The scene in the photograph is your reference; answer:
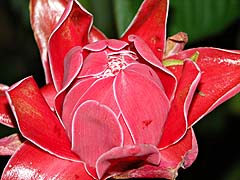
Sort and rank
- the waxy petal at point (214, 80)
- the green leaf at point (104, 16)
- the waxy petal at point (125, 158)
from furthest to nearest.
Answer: the green leaf at point (104, 16), the waxy petal at point (214, 80), the waxy petal at point (125, 158)

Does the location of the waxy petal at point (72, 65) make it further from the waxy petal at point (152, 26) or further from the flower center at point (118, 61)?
the waxy petal at point (152, 26)

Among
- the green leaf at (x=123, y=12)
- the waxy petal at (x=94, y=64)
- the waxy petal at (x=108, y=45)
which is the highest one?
the waxy petal at (x=108, y=45)

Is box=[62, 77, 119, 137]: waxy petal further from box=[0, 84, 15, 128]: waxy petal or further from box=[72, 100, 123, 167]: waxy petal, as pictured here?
box=[0, 84, 15, 128]: waxy petal

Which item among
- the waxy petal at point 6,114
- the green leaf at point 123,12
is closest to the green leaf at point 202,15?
the green leaf at point 123,12

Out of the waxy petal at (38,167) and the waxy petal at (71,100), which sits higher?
the waxy petal at (71,100)

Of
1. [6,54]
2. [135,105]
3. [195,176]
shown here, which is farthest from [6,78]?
[135,105]

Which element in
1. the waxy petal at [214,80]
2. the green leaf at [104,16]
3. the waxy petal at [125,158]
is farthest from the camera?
the green leaf at [104,16]

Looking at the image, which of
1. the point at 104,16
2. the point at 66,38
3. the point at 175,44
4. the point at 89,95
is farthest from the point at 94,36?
the point at 104,16

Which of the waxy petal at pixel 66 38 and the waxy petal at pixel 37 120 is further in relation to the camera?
the waxy petal at pixel 66 38
